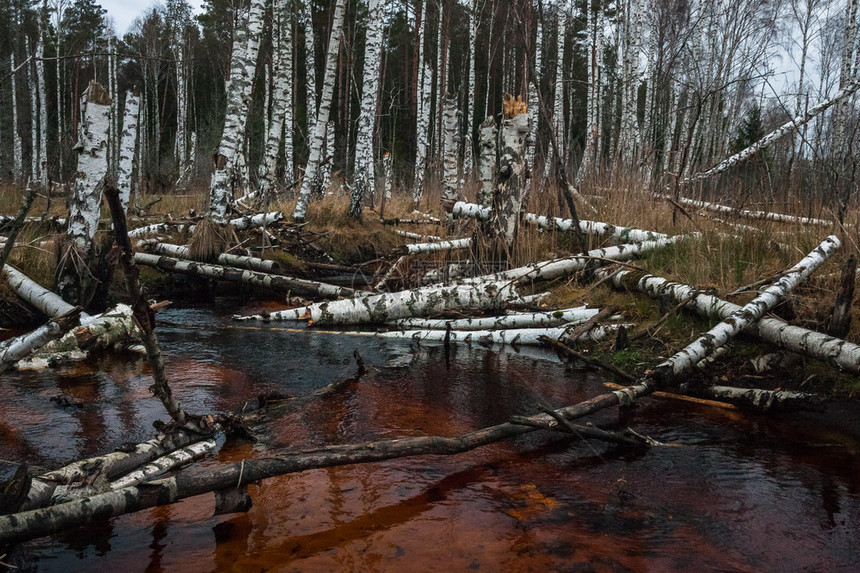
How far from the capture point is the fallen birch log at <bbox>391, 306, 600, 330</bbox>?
5.39m

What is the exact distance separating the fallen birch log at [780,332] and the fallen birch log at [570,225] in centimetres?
110

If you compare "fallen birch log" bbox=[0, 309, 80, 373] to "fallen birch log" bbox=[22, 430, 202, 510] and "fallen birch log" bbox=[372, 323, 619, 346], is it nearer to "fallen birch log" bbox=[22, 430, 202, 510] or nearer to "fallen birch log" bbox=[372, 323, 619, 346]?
"fallen birch log" bbox=[22, 430, 202, 510]

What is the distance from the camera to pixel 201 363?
4.77 metres

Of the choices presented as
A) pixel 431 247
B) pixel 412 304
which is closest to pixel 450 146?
pixel 431 247

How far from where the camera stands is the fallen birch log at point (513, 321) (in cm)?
539

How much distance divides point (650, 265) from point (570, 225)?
132cm

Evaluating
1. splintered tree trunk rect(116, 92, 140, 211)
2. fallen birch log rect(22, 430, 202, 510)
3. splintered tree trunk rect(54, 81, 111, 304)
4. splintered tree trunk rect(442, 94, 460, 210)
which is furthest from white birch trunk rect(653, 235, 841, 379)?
splintered tree trunk rect(442, 94, 460, 210)

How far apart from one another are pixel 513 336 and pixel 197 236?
4.65 meters

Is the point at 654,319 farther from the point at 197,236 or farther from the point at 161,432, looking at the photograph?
the point at 197,236

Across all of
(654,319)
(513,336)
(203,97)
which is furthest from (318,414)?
(203,97)

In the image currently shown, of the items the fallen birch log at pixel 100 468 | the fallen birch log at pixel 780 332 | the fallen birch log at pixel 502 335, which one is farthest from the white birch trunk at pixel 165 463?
the fallen birch log at pixel 780 332

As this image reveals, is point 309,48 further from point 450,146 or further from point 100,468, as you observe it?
point 100,468

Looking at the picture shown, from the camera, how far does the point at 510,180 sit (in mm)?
6980

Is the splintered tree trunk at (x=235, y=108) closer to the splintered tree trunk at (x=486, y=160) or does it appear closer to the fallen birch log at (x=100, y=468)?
the splintered tree trunk at (x=486, y=160)
